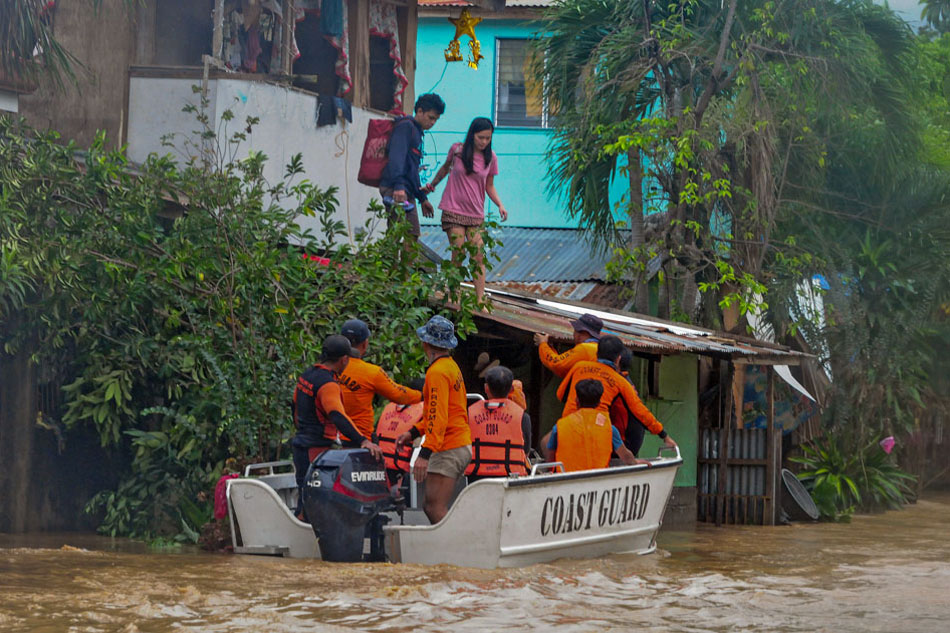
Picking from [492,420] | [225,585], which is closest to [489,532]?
[492,420]

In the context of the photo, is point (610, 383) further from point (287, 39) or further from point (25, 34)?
point (287, 39)

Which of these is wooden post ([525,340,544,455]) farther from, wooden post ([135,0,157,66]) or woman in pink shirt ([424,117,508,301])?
wooden post ([135,0,157,66])

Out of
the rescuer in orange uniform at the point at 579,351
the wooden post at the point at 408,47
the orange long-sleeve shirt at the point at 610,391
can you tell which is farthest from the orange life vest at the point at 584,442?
the wooden post at the point at 408,47

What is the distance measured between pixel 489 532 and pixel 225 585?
72.9 inches

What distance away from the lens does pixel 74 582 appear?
9.19 meters

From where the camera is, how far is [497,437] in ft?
34.8

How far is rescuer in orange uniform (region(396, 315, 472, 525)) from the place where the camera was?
10.1 metres

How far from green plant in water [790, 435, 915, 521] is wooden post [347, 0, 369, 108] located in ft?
24.3

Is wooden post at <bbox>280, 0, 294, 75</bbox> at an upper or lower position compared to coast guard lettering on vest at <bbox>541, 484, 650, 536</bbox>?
upper

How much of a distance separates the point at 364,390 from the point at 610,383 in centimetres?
209

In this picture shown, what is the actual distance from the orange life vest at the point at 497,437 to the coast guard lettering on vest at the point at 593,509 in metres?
0.40

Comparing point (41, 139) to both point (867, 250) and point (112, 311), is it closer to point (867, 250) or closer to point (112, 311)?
point (112, 311)

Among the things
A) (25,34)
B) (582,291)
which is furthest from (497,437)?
(582,291)

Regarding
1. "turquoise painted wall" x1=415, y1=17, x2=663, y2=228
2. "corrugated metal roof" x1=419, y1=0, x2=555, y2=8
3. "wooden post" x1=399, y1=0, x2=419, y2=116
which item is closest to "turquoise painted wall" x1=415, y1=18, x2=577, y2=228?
"turquoise painted wall" x1=415, y1=17, x2=663, y2=228
